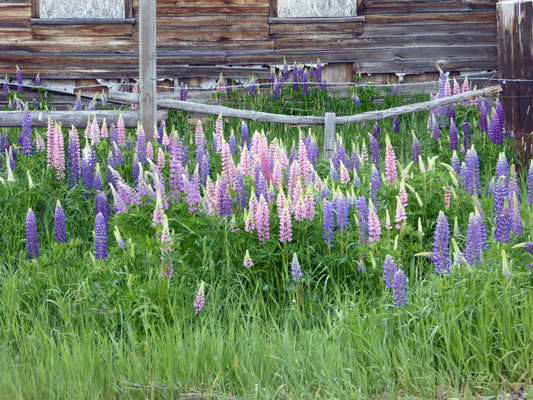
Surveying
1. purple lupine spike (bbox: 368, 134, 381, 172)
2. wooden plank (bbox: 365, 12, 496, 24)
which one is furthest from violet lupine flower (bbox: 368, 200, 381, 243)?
wooden plank (bbox: 365, 12, 496, 24)

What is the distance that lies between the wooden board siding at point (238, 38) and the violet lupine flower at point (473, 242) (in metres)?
7.76

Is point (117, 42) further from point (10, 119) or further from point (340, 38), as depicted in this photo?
point (10, 119)

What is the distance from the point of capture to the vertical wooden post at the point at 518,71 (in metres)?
7.43

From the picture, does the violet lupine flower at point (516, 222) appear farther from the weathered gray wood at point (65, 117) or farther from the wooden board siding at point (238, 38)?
the wooden board siding at point (238, 38)

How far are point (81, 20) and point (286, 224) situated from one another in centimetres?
790

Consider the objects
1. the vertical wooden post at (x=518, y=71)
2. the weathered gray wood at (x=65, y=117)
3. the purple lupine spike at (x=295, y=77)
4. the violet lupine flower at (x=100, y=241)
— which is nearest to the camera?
the violet lupine flower at (x=100, y=241)

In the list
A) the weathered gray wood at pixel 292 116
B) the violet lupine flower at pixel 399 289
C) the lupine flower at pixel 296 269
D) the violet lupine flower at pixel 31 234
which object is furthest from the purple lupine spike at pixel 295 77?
the violet lupine flower at pixel 399 289

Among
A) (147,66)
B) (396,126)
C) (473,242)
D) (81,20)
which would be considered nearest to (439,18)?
(396,126)

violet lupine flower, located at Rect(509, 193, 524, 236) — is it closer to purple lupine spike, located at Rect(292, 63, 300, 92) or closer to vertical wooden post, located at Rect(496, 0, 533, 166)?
vertical wooden post, located at Rect(496, 0, 533, 166)

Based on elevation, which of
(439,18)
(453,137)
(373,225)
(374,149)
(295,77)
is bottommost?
(373,225)

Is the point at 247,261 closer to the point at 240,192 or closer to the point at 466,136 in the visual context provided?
the point at 240,192

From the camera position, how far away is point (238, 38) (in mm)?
11430

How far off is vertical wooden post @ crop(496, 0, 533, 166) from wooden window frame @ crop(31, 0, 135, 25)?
19.7ft

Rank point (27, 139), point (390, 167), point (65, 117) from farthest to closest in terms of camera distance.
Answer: point (65, 117) < point (27, 139) < point (390, 167)
